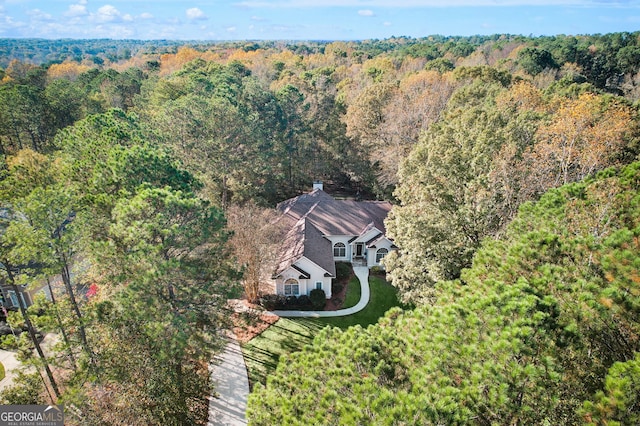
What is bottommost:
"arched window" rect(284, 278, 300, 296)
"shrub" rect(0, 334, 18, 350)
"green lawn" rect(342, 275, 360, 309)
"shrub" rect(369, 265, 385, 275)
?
"green lawn" rect(342, 275, 360, 309)

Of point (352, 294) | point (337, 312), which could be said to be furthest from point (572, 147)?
point (337, 312)

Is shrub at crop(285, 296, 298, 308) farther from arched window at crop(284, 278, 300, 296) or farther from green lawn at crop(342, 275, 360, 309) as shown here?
green lawn at crop(342, 275, 360, 309)

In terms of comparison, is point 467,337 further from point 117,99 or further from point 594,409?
point 117,99

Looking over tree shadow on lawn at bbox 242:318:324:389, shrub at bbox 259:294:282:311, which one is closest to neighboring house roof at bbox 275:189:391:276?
shrub at bbox 259:294:282:311

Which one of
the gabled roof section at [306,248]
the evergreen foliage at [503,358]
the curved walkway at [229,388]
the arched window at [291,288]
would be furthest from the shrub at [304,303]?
the evergreen foliage at [503,358]

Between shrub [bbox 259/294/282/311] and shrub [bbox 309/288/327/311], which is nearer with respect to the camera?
shrub [bbox 259/294/282/311]

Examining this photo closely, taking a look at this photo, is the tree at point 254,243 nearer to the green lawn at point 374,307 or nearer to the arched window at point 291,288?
the arched window at point 291,288

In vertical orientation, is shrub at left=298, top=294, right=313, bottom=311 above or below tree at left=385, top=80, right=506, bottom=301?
below
